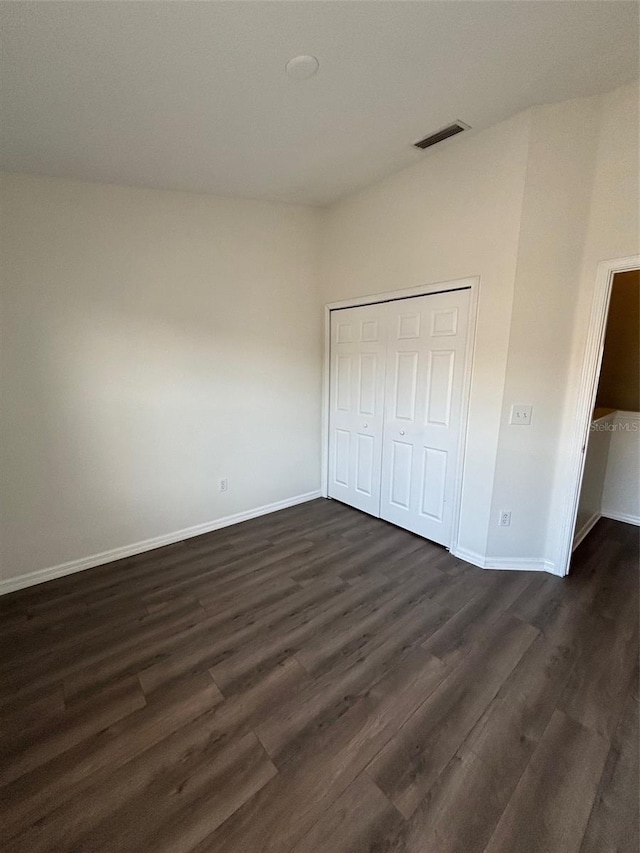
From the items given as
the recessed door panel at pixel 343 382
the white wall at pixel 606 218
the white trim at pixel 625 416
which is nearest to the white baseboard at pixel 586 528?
the white wall at pixel 606 218

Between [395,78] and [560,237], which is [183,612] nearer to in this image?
[395,78]

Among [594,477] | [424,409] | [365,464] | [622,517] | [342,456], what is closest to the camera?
[424,409]

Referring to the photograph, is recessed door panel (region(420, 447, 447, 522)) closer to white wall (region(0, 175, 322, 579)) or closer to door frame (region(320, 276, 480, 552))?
door frame (region(320, 276, 480, 552))

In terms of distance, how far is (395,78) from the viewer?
5.71 feet

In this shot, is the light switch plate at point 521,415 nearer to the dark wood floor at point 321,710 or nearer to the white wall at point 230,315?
the white wall at point 230,315

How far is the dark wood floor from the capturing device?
119cm

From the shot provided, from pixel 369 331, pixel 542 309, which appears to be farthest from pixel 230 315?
pixel 542 309

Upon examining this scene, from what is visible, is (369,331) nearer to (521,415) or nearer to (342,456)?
(342,456)

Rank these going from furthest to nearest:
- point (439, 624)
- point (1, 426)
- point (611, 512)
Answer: point (611, 512), point (1, 426), point (439, 624)

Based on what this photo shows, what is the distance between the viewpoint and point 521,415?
2.43 m

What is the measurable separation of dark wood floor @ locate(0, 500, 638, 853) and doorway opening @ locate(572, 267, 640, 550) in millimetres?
984

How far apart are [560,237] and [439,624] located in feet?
8.21

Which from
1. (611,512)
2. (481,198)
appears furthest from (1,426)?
(611,512)

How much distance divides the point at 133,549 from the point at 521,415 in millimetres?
3125
